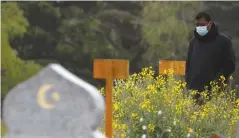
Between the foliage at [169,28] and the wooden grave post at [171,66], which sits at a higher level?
the wooden grave post at [171,66]

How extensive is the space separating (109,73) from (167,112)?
0.66 m

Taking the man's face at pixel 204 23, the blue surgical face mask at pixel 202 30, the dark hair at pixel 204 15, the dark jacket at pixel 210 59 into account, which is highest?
the dark hair at pixel 204 15

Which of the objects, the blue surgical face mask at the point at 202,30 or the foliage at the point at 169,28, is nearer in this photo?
the blue surgical face mask at the point at 202,30

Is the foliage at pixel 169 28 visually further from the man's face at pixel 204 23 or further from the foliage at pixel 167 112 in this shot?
the foliage at pixel 167 112

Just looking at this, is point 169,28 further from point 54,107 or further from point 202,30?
point 54,107

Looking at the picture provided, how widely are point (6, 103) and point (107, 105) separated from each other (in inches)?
122

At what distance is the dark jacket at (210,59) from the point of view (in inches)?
371

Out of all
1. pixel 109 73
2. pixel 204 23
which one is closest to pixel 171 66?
pixel 204 23

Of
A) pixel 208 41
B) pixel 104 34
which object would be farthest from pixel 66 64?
pixel 208 41

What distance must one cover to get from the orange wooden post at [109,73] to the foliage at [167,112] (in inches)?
10.7

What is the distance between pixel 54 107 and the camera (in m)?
4.73

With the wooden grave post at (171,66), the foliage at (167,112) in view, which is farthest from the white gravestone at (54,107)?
the wooden grave post at (171,66)

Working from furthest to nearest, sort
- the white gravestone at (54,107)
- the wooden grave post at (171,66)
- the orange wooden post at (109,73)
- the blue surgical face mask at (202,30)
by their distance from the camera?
1. the wooden grave post at (171,66)
2. the blue surgical face mask at (202,30)
3. the orange wooden post at (109,73)
4. the white gravestone at (54,107)

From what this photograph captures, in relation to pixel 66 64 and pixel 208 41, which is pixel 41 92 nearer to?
pixel 208 41
